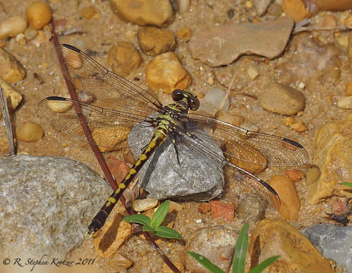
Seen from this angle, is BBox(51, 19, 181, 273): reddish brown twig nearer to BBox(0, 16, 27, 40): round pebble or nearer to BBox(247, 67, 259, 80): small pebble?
BBox(0, 16, 27, 40): round pebble

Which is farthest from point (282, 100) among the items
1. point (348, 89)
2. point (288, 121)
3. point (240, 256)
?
point (240, 256)

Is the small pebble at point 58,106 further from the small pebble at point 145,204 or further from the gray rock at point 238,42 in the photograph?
the gray rock at point 238,42

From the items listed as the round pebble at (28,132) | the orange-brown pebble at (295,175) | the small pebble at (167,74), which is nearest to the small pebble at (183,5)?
the small pebble at (167,74)

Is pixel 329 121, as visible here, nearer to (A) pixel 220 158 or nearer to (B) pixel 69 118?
(A) pixel 220 158

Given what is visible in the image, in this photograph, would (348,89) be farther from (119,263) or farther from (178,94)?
(119,263)

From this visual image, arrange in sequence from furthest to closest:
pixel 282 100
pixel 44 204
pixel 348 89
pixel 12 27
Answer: pixel 12 27 < pixel 348 89 < pixel 282 100 < pixel 44 204

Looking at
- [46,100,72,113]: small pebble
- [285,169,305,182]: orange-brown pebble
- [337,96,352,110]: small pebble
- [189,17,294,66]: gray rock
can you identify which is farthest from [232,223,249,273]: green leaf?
[189,17,294,66]: gray rock
